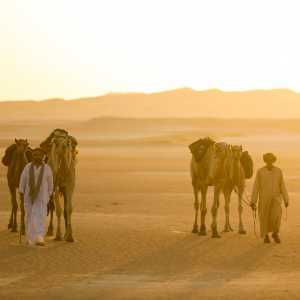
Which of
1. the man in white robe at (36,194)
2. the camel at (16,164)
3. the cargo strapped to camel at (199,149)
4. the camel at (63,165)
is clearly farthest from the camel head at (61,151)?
the cargo strapped to camel at (199,149)

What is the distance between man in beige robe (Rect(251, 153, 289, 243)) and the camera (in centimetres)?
1727

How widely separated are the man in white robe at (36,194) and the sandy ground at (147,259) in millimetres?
299

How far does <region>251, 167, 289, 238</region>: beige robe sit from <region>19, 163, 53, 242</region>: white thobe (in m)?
3.85

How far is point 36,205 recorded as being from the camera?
1647 centimetres

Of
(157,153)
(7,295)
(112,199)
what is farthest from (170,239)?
(157,153)

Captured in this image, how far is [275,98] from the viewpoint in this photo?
18950 centimetres

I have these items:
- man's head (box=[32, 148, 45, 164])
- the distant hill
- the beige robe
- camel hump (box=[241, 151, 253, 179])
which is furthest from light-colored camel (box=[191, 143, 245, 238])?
the distant hill

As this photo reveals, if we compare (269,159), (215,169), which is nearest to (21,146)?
(215,169)

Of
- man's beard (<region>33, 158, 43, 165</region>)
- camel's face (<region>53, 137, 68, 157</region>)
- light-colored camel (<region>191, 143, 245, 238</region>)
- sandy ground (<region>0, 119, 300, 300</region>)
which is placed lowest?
sandy ground (<region>0, 119, 300, 300</region>)

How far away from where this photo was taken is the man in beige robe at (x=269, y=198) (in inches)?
680

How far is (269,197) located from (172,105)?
6542 inches

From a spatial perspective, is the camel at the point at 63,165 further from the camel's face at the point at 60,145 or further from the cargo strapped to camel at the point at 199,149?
the cargo strapped to camel at the point at 199,149

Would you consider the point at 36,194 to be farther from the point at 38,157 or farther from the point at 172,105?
the point at 172,105

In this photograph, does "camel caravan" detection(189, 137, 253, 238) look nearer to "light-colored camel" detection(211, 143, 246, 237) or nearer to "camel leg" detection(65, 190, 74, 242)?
"light-colored camel" detection(211, 143, 246, 237)
